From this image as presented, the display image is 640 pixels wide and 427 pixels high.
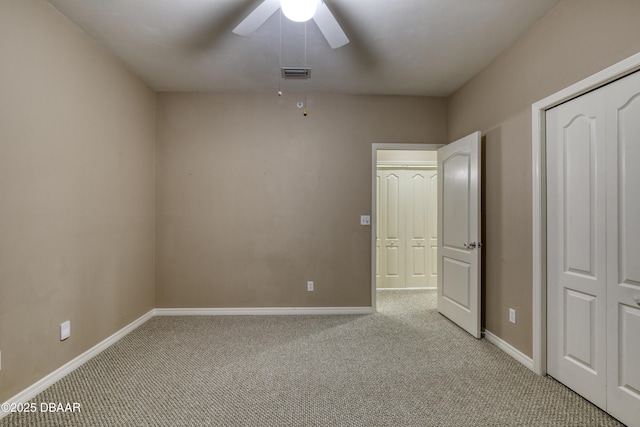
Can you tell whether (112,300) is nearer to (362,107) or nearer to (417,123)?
(362,107)

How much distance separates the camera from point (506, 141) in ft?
8.50

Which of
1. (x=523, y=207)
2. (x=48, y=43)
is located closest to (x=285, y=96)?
(x=48, y=43)

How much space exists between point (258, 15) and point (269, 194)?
6.75 ft

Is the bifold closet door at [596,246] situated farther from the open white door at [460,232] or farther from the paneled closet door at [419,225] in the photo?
the paneled closet door at [419,225]

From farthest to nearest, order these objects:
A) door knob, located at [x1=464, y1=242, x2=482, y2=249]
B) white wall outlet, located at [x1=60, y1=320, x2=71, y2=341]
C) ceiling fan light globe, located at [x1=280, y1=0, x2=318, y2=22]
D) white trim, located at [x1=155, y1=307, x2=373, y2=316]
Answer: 1. white trim, located at [x1=155, y1=307, x2=373, y2=316]
2. door knob, located at [x1=464, y1=242, x2=482, y2=249]
3. white wall outlet, located at [x1=60, y1=320, x2=71, y2=341]
4. ceiling fan light globe, located at [x1=280, y1=0, x2=318, y2=22]

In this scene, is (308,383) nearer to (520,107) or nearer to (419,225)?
(520,107)

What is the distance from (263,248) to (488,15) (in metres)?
3.01

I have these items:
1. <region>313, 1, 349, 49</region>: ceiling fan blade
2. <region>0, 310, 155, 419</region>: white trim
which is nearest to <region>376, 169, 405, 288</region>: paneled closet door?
<region>313, 1, 349, 49</region>: ceiling fan blade

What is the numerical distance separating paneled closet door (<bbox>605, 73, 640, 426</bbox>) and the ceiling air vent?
2.30 meters

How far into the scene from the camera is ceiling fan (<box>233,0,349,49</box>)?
5.29ft

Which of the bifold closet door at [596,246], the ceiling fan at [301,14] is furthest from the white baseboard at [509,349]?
the ceiling fan at [301,14]

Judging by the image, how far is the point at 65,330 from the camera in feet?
7.22

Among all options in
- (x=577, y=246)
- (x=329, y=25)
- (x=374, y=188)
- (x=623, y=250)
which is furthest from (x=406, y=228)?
(x=329, y=25)

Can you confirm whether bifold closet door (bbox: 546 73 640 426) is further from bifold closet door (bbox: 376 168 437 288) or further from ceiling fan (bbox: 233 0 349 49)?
bifold closet door (bbox: 376 168 437 288)
